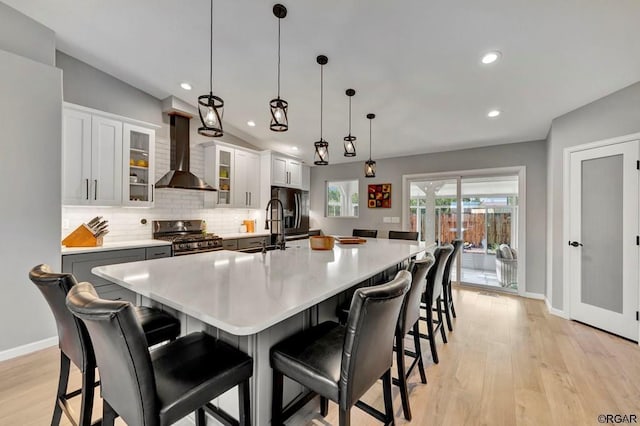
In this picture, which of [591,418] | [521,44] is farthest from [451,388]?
[521,44]

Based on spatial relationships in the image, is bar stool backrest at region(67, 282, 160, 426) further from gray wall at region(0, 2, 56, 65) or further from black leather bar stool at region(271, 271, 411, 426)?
gray wall at region(0, 2, 56, 65)

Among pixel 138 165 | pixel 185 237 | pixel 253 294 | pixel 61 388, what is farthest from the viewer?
pixel 185 237

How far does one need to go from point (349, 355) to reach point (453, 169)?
470 centimetres

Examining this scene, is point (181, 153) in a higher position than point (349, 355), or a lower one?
higher

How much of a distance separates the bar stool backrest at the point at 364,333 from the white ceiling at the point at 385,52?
2.20m

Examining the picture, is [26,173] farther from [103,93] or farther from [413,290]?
[413,290]

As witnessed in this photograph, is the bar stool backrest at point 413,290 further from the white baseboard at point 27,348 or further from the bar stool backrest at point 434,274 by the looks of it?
the white baseboard at point 27,348

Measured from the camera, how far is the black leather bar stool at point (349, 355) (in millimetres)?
1084

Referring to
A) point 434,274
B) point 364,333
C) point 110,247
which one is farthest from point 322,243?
point 110,247

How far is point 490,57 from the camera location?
2.56 m

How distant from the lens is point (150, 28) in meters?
2.77

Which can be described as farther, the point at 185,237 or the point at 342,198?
the point at 342,198

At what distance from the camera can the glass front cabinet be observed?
11.8ft

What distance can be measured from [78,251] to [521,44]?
4795mm
